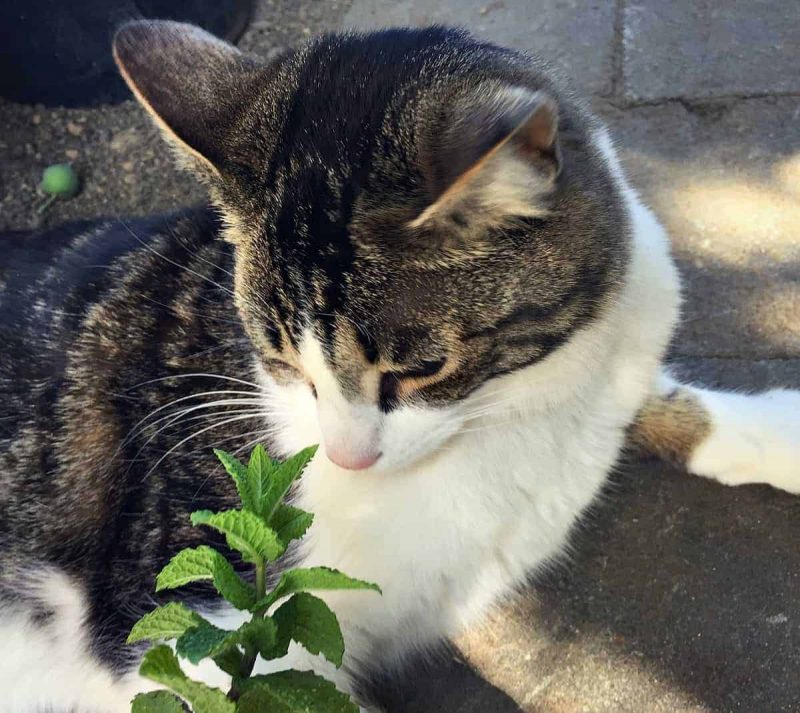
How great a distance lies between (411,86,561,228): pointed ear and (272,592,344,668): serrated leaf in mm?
545

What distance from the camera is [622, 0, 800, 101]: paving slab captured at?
2.60 m

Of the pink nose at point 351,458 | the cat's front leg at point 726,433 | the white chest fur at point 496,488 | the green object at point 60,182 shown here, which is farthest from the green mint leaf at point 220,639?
the green object at point 60,182

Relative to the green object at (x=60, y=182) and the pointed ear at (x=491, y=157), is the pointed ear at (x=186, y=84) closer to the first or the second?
the pointed ear at (x=491, y=157)

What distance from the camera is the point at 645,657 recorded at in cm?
166

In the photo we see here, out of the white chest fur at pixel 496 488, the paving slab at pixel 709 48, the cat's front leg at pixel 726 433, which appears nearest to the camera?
the white chest fur at pixel 496 488

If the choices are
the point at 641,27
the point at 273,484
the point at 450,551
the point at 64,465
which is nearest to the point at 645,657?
the point at 450,551

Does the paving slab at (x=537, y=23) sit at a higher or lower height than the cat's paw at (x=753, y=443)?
higher

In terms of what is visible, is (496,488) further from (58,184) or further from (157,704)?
(58,184)

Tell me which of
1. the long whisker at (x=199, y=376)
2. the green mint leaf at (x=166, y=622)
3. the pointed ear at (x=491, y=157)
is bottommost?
the long whisker at (x=199, y=376)

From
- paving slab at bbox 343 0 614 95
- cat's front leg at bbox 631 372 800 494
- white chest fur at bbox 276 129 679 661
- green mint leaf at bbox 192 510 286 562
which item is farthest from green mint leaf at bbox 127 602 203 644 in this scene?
paving slab at bbox 343 0 614 95

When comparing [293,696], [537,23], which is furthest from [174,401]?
[537,23]

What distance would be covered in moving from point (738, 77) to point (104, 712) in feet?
8.21

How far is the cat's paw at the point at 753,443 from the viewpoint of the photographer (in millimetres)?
1763

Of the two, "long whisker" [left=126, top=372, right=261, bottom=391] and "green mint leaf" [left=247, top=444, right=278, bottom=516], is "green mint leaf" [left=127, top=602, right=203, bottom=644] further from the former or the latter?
"long whisker" [left=126, top=372, right=261, bottom=391]
